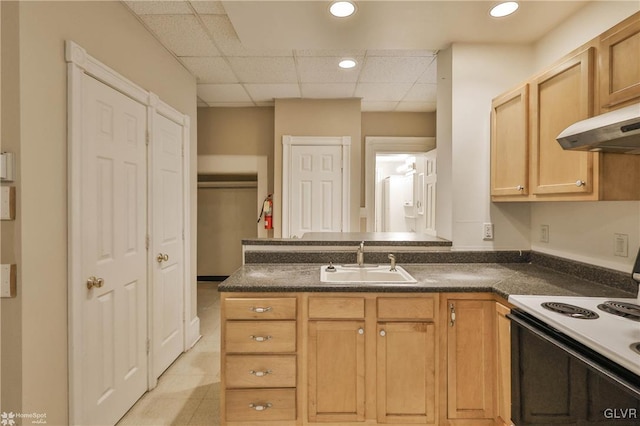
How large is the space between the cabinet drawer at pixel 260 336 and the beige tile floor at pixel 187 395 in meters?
0.69

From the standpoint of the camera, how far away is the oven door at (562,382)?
1.03 meters

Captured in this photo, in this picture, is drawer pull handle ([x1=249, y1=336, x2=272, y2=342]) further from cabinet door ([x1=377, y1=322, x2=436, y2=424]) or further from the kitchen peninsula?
cabinet door ([x1=377, y1=322, x2=436, y2=424])

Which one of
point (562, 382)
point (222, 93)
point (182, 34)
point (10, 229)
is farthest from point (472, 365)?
point (222, 93)

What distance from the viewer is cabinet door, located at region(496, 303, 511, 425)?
167cm

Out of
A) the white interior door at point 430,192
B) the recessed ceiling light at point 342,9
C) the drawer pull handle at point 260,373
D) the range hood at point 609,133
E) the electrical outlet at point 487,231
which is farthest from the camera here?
the white interior door at point 430,192

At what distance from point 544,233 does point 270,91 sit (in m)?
3.02

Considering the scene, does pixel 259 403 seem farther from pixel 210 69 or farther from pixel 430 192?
pixel 430 192

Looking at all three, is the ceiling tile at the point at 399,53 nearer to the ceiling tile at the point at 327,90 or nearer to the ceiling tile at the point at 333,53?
the ceiling tile at the point at 333,53

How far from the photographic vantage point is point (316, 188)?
13.6 ft

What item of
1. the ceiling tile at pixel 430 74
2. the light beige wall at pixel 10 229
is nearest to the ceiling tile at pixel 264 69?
the ceiling tile at pixel 430 74

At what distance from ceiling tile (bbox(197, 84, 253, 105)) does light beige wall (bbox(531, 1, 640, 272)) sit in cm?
285

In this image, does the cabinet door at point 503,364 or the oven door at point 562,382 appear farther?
the cabinet door at point 503,364

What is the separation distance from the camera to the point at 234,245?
5789mm

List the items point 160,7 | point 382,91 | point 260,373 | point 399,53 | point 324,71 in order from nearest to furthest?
point 260,373, point 160,7, point 399,53, point 324,71, point 382,91
